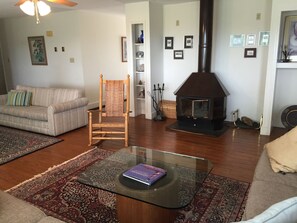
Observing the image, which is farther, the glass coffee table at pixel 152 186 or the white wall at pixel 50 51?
the white wall at pixel 50 51

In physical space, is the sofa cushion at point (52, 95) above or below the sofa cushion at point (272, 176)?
above

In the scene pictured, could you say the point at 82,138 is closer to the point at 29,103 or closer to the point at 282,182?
the point at 29,103

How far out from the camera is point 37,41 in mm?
6328

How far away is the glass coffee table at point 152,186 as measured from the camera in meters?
1.76

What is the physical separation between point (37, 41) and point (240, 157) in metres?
5.63

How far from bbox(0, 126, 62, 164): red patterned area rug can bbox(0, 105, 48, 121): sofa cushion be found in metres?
0.31

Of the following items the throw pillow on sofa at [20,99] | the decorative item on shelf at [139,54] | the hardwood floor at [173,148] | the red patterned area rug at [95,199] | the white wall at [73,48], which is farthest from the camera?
the white wall at [73,48]

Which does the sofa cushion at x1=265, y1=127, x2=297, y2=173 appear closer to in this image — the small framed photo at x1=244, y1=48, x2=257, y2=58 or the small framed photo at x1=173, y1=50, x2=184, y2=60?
the small framed photo at x1=244, y1=48, x2=257, y2=58

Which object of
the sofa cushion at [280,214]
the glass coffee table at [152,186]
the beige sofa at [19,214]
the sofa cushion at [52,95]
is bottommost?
the glass coffee table at [152,186]

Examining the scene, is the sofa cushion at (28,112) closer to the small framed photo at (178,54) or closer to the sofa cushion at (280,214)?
the small framed photo at (178,54)

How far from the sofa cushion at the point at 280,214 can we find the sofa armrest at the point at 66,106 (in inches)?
146

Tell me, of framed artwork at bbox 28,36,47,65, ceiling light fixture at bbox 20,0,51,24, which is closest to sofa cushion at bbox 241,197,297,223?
ceiling light fixture at bbox 20,0,51,24

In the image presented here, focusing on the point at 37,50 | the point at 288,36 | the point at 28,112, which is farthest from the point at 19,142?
the point at 288,36

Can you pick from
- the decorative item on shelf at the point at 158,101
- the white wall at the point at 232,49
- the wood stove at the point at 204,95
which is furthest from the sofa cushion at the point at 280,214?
the decorative item on shelf at the point at 158,101
